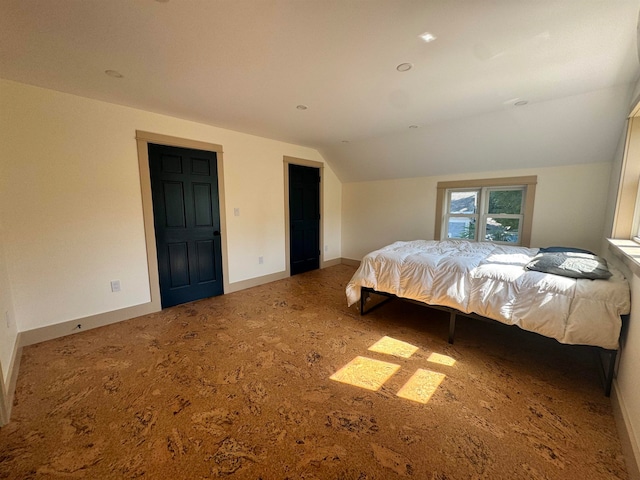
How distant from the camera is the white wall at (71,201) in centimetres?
230

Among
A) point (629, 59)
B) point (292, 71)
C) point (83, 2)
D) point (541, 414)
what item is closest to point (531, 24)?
point (629, 59)

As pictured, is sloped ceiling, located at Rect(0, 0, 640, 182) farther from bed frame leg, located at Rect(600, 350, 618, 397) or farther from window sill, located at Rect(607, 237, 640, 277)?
bed frame leg, located at Rect(600, 350, 618, 397)

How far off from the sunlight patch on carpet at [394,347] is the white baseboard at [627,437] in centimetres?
120

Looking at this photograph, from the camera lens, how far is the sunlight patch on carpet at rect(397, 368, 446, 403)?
1.74 meters

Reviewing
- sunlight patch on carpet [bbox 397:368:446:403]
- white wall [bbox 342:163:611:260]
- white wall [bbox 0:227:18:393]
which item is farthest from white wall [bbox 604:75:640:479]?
white wall [bbox 0:227:18:393]

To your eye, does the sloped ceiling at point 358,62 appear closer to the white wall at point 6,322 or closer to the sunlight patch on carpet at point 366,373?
the white wall at point 6,322

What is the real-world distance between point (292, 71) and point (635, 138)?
118 inches

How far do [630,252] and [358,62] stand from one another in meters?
2.34

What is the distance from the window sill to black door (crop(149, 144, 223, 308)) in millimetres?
3984

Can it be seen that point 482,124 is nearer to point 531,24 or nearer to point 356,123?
point 356,123

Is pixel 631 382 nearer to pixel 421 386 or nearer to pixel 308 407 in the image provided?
pixel 421 386

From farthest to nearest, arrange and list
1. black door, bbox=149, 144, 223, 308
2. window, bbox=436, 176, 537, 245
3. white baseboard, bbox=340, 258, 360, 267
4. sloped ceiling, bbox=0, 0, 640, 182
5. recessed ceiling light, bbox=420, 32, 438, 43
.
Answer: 1. white baseboard, bbox=340, 258, 360, 267
2. window, bbox=436, 176, 537, 245
3. black door, bbox=149, 144, 223, 308
4. recessed ceiling light, bbox=420, 32, 438, 43
5. sloped ceiling, bbox=0, 0, 640, 182

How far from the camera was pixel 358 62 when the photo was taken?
1.92 metres

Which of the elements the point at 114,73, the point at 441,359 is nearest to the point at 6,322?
the point at 114,73
